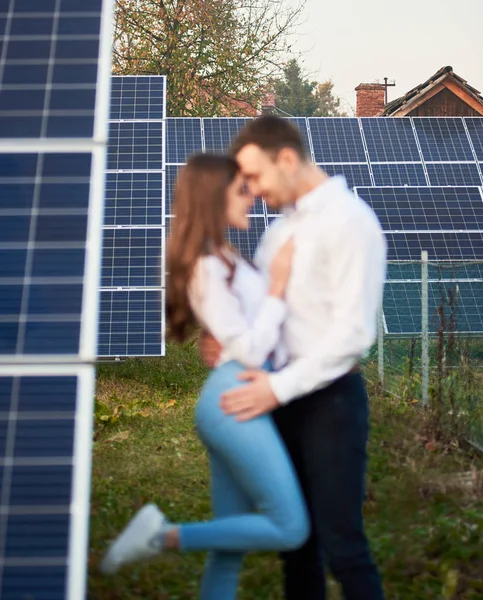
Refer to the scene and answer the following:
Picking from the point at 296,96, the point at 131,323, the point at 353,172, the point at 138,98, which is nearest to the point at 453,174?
the point at 353,172

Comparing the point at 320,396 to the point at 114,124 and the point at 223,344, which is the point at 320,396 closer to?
the point at 223,344

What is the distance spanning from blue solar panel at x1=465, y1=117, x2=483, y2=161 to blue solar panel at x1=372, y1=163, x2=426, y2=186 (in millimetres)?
1151

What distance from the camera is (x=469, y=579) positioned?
4.70m

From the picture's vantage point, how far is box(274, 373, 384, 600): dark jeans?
3.20 metres

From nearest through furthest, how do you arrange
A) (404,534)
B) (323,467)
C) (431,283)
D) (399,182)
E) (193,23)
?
(323,467) < (404,534) < (431,283) < (399,182) < (193,23)

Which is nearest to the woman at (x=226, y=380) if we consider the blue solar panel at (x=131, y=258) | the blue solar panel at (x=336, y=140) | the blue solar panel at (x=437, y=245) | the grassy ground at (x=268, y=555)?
the grassy ground at (x=268, y=555)

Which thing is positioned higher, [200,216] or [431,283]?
[431,283]

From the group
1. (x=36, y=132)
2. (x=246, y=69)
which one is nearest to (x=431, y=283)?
(x=36, y=132)

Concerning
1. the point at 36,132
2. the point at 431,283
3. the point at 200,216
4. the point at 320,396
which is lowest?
the point at 320,396

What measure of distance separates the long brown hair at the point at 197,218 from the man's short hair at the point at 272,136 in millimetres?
110

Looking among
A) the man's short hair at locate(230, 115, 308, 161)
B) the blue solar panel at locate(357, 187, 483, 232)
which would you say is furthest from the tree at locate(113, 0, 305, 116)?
the man's short hair at locate(230, 115, 308, 161)

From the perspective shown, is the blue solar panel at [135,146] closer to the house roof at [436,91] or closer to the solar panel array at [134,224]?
the solar panel array at [134,224]

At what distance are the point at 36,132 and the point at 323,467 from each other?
5.26 feet

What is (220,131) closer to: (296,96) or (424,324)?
(424,324)
